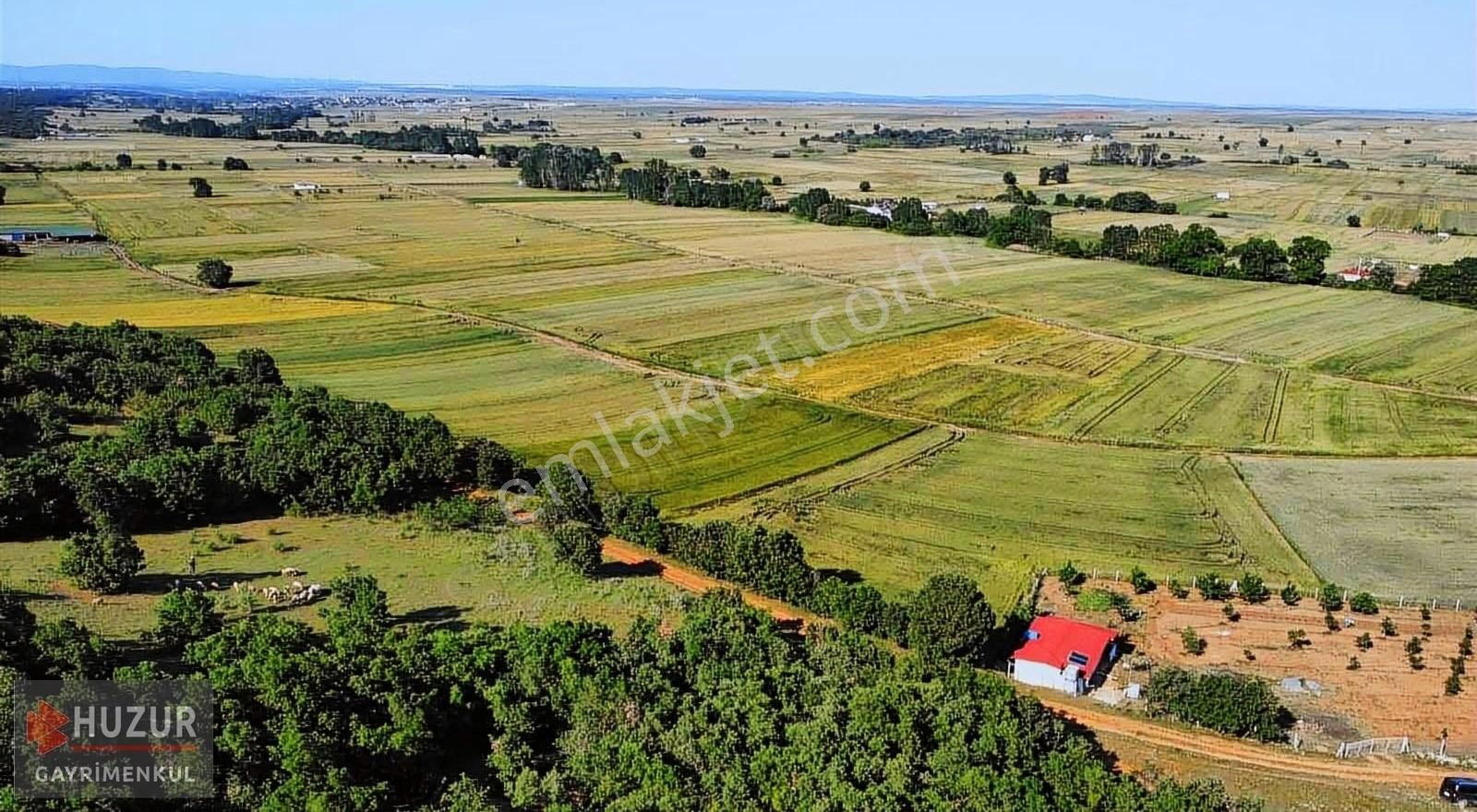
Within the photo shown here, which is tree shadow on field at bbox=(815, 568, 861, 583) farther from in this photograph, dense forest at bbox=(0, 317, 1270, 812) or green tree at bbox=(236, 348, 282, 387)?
green tree at bbox=(236, 348, 282, 387)

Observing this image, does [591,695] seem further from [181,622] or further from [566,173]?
[566,173]

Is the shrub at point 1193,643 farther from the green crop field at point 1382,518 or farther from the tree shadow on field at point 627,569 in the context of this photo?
the tree shadow on field at point 627,569

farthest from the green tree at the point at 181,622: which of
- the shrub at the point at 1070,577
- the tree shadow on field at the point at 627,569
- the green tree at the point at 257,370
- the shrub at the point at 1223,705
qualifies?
the shrub at the point at 1070,577

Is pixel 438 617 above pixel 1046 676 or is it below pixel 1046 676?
above

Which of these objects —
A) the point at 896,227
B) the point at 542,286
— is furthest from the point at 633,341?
the point at 896,227

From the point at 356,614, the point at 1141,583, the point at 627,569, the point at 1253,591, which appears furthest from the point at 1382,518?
the point at 356,614
